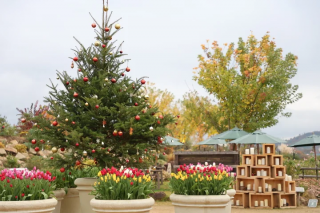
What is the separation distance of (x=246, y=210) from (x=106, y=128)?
304 inches

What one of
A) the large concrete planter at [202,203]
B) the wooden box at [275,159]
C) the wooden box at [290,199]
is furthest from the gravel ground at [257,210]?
the large concrete planter at [202,203]

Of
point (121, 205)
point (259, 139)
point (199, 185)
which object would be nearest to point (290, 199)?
point (259, 139)

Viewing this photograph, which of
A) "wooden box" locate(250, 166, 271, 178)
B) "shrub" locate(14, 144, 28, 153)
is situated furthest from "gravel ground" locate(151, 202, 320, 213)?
"shrub" locate(14, 144, 28, 153)

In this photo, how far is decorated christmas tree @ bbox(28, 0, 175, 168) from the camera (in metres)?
9.07

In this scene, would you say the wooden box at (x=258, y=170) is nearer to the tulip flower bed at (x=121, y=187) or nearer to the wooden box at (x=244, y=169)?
the wooden box at (x=244, y=169)

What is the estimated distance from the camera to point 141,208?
6.79m

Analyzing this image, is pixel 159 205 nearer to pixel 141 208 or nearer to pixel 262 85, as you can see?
pixel 141 208

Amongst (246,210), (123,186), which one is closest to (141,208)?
(123,186)

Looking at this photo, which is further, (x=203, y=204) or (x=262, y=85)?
(x=262, y=85)

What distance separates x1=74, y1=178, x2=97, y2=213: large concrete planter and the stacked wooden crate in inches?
319

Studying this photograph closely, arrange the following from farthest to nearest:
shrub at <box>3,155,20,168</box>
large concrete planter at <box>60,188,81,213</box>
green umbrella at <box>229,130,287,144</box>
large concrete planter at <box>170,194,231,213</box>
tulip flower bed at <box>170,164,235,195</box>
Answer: shrub at <box>3,155,20,168</box>, green umbrella at <box>229,130,287,144</box>, large concrete planter at <box>60,188,81,213</box>, tulip flower bed at <box>170,164,235,195</box>, large concrete planter at <box>170,194,231,213</box>

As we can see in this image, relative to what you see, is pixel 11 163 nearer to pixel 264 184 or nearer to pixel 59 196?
pixel 264 184

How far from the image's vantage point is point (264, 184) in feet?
50.9

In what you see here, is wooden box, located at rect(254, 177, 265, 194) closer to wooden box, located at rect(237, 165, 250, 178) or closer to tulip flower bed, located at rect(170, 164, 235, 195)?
wooden box, located at rect(237, 165, 250, 178)
